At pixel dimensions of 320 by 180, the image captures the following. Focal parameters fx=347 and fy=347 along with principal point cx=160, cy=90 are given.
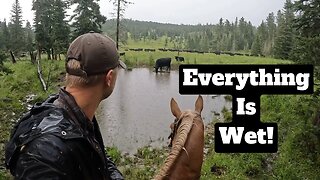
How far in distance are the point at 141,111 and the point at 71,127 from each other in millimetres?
13483

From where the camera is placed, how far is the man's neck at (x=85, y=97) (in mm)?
1963

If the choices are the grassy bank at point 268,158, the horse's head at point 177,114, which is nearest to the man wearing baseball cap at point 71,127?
the horse's head at point 177,114

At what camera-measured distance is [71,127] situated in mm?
1707

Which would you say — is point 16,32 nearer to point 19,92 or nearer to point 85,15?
point 85,15

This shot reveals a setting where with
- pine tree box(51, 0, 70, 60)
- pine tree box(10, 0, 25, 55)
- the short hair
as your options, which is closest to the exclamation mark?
the short hair

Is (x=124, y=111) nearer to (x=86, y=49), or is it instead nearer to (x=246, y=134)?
(x=246, y=134)

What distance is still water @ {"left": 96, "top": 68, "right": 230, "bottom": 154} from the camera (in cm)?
1124

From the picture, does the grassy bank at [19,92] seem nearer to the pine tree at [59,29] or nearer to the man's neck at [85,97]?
the pine tree at [59,29]

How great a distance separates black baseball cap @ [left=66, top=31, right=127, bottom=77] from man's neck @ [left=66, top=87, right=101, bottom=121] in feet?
0.31

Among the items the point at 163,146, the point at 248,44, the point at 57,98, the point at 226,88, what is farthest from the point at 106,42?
the point at 248,44

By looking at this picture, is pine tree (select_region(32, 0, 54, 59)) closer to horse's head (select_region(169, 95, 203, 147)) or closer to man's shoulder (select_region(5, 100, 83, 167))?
horse's head (select_region(169, 95, 203, 147))

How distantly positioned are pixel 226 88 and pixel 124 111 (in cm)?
886

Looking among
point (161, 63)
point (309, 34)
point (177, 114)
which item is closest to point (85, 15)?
point (161, 63)

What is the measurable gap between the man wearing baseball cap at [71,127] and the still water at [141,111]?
819 cm
